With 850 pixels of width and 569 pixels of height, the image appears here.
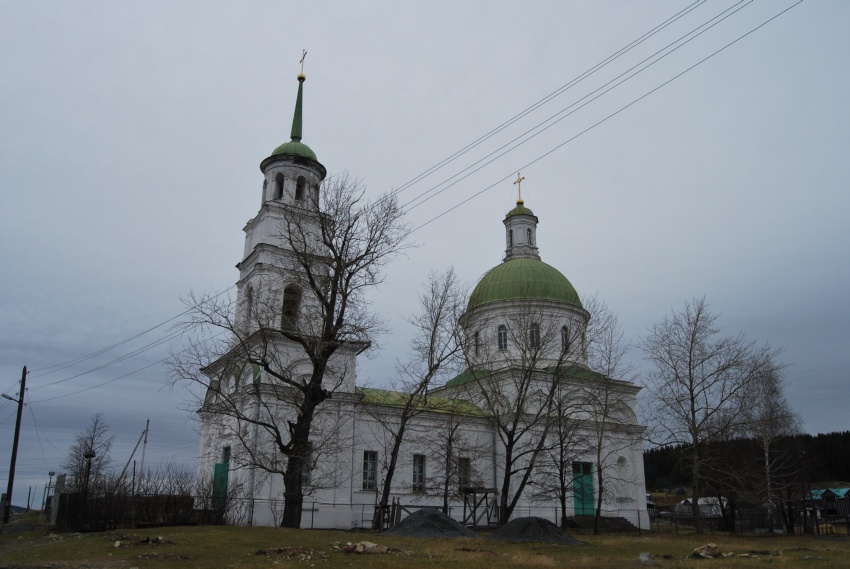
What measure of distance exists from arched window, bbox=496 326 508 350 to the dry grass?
1777 centimetres

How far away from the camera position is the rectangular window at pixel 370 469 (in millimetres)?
27625

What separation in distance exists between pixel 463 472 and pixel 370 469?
13.0 feet

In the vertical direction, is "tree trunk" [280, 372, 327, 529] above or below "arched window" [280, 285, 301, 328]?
below

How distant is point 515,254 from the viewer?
4078 cm

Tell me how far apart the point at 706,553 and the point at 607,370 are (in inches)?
556

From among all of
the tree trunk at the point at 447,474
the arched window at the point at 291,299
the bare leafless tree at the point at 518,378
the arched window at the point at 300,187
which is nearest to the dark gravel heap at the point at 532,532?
the bare leafless tree at the point at 518,378

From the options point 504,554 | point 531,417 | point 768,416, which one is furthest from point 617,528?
point 504,554

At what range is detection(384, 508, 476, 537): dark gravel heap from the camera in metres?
19.2

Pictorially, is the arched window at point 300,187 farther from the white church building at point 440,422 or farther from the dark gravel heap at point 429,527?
the dark gravel heap at point 429,527

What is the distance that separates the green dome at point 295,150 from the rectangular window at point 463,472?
46.7 feet

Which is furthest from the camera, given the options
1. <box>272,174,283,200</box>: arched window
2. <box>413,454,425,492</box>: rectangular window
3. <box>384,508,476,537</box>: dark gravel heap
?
<box>413,454,425,492</box>: rectangular window

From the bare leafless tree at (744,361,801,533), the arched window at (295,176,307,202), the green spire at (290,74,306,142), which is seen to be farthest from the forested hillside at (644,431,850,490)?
the green spire at (290,74,306,142)

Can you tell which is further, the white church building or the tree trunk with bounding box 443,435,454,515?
the tree trunk with bounding box 443,435,454,515

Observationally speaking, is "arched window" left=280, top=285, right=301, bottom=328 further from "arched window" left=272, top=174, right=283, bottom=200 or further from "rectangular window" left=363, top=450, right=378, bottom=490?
"rectangular window" left=363, top=450, right=378, bottom=490
